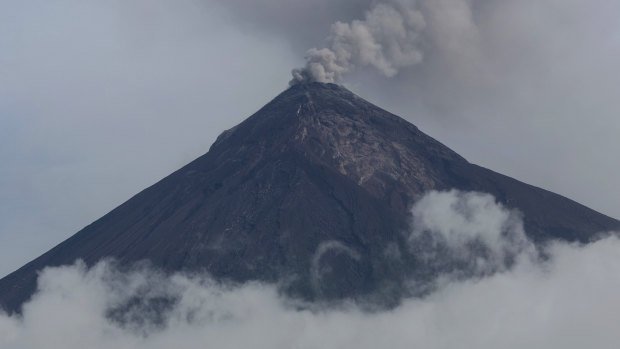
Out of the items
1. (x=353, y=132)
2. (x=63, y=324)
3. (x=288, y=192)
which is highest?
(x=353, y=132)

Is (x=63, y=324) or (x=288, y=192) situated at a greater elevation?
(x=288, y=192)

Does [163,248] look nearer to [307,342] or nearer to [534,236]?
[307,342]

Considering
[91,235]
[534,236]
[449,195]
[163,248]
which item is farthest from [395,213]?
[91,235]

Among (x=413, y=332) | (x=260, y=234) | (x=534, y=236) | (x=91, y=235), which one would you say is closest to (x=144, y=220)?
(x=91, y=235)

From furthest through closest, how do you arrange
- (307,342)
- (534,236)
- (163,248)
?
(534,236), (163,248), (307,342)

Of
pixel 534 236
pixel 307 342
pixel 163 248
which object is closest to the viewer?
pixel 307 342

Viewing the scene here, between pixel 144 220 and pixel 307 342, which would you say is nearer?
pixel 307 342

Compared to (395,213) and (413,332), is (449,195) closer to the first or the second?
(395,213)
